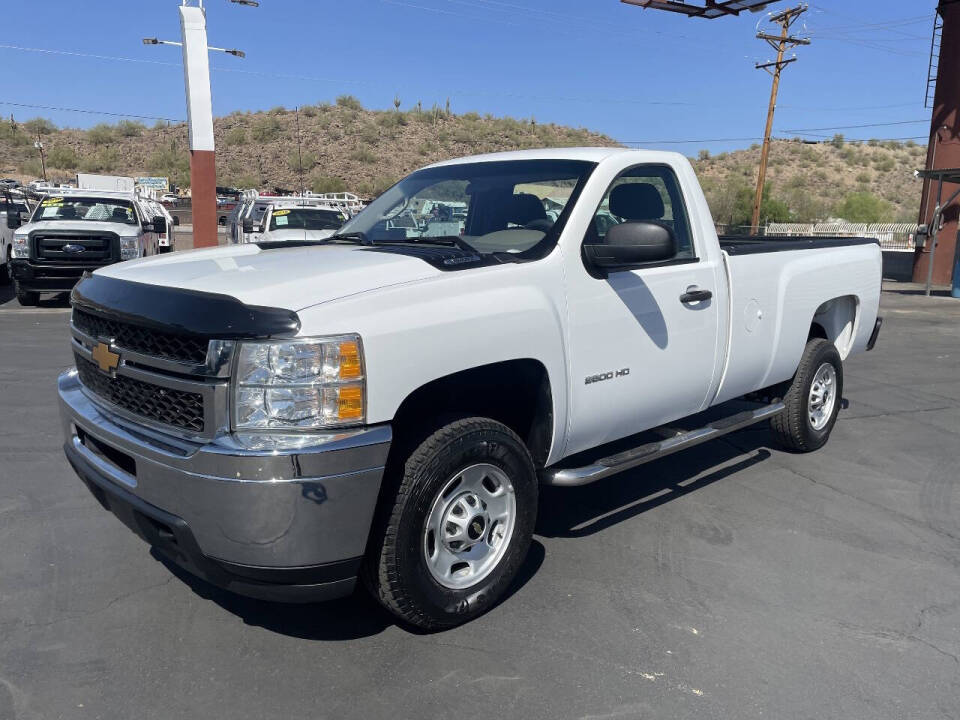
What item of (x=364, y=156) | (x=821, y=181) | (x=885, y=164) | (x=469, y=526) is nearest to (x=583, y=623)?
(x=469, y=526)

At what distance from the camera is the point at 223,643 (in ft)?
10.4

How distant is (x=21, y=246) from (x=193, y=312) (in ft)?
38.1

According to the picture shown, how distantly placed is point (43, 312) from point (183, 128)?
66381 mm

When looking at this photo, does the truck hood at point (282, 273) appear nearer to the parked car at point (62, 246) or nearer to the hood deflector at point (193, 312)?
the hood deflector at point (193, 312)

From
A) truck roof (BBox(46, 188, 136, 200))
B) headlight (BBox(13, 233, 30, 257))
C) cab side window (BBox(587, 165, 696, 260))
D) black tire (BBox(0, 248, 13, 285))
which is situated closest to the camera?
cab side window (BBox(587, 165, 696, 260))

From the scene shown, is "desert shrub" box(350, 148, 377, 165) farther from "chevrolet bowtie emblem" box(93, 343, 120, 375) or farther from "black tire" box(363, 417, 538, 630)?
"black tire" box(363, 417, 538, 630)

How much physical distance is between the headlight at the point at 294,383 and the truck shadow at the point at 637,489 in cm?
199

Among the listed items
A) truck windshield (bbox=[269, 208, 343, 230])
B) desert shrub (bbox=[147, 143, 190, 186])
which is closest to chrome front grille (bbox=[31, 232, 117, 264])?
truck windshield (bbox=[269, 208, 343, 230])

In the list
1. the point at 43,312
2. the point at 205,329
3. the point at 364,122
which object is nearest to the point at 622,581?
the point at 205,329

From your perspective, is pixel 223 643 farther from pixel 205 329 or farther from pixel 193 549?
pixel 205 329

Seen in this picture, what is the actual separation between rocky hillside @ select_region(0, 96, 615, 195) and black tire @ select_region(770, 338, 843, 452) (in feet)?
165

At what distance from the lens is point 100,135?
6994 cm

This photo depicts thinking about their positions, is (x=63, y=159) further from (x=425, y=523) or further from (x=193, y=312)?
(x=425, y=523)

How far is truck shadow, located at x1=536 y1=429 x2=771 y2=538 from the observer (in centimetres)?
451
